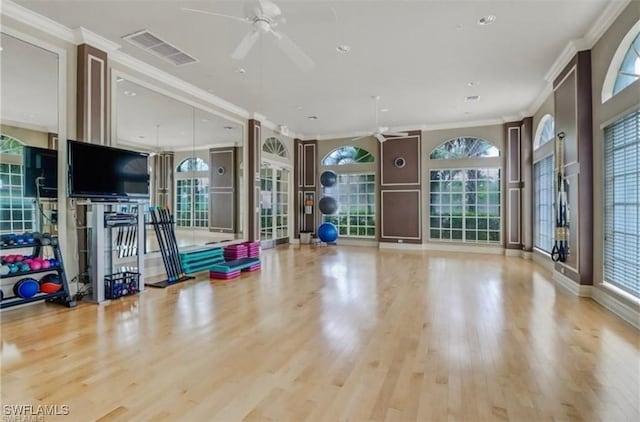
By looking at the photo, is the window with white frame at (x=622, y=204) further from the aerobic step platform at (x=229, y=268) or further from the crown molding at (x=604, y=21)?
the aerobic step platform at (x=229, y=268)

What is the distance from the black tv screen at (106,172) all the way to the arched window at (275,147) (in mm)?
4546

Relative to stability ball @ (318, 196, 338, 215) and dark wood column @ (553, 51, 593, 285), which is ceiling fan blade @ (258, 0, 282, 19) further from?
stability ball @ (318, 196, 338, 215)

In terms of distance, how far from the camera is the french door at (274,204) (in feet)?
31.2

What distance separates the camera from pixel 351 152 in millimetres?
10875

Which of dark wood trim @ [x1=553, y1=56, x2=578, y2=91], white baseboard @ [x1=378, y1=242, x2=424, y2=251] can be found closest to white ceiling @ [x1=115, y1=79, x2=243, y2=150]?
Result: white baseboard @ [x1=378, y1=242, x2=424, y2=251]

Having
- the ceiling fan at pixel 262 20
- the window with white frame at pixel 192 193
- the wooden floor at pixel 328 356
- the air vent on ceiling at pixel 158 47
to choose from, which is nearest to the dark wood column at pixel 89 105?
the air vent on ceiling at pixel 158 47

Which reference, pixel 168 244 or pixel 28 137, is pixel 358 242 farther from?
pixel 28 137

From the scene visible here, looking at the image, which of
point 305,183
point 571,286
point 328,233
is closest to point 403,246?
point 328,233

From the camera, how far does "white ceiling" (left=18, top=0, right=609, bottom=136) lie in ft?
12.7

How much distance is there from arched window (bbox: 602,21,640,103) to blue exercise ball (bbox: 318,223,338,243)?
730 cm

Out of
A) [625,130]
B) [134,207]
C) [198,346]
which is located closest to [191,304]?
[198,346]

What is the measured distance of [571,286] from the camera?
493cm

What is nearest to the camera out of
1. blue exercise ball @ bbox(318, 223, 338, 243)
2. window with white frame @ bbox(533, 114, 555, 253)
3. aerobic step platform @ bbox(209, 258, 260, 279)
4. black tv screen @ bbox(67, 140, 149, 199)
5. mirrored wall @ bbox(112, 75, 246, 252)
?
black tv screen @ bbox(67, 140, 149, 199)

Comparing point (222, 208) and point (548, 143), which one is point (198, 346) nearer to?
point (222, 208)
